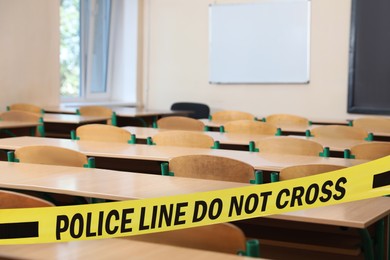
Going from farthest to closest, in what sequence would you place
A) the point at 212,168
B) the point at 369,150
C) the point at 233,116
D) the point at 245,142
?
1. the point at 233,116
2. the point at 245,142
3. the point at 369,150
4. the point at 212,168

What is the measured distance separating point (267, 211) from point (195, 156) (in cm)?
101

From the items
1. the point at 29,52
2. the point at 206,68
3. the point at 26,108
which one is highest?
the point at 29,52

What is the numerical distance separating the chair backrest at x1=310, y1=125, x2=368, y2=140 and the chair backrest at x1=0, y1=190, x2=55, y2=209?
11.7 feet

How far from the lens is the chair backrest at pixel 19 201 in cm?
213

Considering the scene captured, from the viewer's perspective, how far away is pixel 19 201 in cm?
217

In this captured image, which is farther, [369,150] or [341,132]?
[341,132]

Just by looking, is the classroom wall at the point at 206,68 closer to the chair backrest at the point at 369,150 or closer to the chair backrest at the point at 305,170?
the chair backrest at the point at 369,150

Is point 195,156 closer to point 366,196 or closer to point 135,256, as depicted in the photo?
point 366,196

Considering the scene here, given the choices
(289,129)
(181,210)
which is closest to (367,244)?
(181,210)

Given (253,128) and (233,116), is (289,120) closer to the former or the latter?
(233,116)

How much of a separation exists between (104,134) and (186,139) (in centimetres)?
71

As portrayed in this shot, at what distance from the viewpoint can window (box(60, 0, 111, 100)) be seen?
8.86 m

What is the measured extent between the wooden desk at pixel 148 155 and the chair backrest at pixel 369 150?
0.35 m

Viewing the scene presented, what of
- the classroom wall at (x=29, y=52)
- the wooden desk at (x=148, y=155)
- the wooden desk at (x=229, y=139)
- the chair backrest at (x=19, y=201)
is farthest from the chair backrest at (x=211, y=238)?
the classroom wall at (x=29, y=52)
